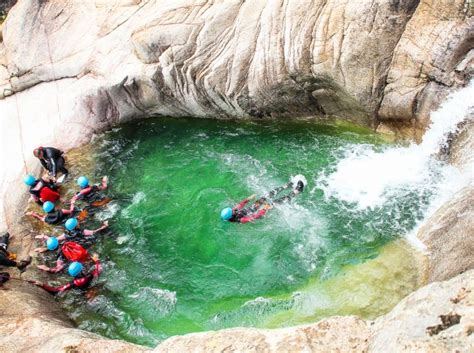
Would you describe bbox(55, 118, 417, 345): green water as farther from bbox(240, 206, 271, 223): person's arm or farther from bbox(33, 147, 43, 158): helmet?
bbox(33, 147, 43, 158): helmet

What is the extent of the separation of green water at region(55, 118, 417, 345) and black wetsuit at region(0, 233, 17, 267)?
6.43 ft

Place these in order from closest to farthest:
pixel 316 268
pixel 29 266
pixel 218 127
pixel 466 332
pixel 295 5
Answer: pixel 466 332 < pixel 316 268 < pixel 29 266 < pixel 295 5 < pixel 218 127

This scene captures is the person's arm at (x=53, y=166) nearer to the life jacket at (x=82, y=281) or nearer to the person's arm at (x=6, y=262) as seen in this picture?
the person's arm at (x=6, y=262)

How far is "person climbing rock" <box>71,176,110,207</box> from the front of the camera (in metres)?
15.1

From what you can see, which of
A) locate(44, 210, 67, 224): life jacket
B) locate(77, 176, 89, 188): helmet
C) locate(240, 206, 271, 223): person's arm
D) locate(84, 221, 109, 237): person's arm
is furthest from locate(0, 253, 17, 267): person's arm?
locate(240, 206, 271, 223): person's arm

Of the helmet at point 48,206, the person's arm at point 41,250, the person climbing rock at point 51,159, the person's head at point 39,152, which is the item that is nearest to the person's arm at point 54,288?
the person's arm at point 41,250

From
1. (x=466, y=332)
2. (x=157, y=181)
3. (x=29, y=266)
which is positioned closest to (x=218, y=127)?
(x=157, y=181)

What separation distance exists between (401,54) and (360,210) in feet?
15.5

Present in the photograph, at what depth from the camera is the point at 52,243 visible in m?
13.5

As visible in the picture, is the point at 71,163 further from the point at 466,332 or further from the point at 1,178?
the point at 466,332

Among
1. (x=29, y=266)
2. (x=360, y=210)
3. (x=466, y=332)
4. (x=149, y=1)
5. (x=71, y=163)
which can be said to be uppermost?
(x=149, y=1)

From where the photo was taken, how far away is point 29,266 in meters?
13.6

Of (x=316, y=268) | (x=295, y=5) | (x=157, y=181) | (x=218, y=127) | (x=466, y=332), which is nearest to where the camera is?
(x=466, y=332)

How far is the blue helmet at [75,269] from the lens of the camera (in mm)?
12656
